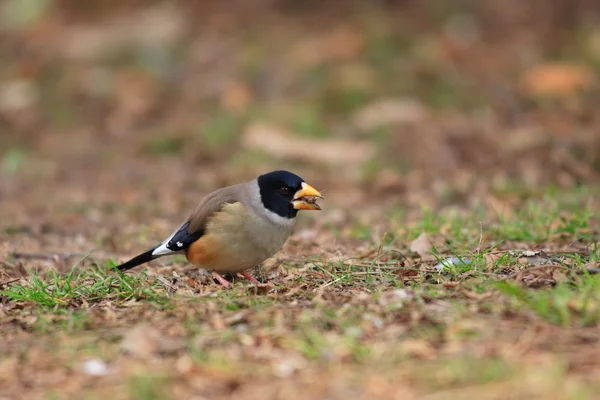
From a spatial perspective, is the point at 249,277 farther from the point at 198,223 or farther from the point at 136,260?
the point at 136,260

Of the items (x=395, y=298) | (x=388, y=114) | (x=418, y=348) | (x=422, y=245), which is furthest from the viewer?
(x=388, y=114)

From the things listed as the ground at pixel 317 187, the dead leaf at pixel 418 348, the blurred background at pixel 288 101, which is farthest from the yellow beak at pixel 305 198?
the blurred background at pixel 288 101

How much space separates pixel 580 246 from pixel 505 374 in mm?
3174

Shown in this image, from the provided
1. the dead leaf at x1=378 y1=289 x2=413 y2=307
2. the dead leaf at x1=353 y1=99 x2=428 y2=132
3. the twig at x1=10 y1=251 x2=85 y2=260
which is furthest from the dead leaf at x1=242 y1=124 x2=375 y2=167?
the dead leaf at x1=378 y1=289 x2=413 y2=307

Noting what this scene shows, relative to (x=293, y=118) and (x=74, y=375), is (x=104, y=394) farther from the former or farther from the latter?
(x=293, y=118)

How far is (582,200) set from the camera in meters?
9.16

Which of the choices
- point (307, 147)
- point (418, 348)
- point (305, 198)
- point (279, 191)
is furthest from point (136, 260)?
point (307, 147)

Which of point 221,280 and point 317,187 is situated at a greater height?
point 221,280

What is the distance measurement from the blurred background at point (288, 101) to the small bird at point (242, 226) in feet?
9.46

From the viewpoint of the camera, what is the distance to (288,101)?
14578mm

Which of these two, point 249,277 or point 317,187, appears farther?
point 317,187

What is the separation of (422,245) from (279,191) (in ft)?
4.28

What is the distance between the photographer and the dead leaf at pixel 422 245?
709 cm

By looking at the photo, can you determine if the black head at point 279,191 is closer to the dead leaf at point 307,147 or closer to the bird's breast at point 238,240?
the bird's breast at point 238,240
